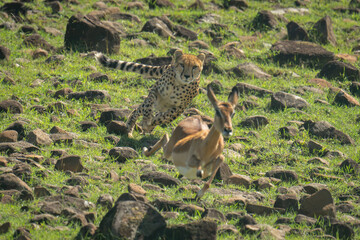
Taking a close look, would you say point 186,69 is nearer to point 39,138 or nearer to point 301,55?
point 39,138

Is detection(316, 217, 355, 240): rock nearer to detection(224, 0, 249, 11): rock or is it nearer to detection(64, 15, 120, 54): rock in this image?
detection(64, 15, 120, 54): rock

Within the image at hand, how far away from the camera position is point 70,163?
8.81 m

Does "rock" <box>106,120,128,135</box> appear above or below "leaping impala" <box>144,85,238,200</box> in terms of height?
below

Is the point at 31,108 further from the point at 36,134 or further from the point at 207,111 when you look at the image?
the point at 207,111

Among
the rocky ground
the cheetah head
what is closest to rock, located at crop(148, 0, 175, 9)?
the rocky ground

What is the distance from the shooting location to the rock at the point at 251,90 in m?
13.1

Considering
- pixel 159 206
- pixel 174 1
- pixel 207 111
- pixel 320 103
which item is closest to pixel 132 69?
pixel 207 111

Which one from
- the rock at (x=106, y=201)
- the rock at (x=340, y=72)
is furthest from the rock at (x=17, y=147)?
the rock at (x=340, y=72)

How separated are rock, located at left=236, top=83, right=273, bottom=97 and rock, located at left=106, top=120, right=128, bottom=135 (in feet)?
10.5

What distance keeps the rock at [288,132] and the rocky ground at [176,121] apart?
0.08ft

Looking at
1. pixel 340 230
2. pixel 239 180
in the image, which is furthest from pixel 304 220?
pixel 239 180

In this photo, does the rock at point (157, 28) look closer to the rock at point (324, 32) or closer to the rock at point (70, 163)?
the rock at point (324, 32)

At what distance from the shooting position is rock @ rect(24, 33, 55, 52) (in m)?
14.0

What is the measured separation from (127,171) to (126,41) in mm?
6415
